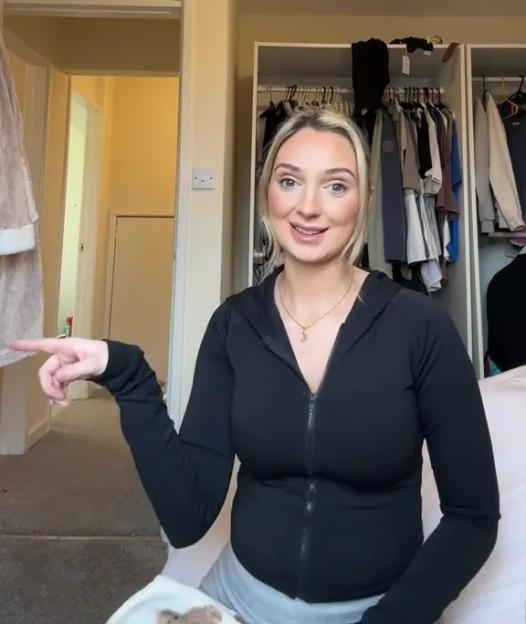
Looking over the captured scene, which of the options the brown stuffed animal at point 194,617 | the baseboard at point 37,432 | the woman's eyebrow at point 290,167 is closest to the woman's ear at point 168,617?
the brown stuffed animal at point 194,617

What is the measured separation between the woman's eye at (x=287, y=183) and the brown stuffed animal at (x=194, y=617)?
0.59 meters

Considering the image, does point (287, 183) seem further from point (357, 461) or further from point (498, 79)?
point (498, 79)

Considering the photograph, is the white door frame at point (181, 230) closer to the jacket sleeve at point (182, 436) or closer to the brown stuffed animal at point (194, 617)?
the jacket sleeve at point (182, 436)

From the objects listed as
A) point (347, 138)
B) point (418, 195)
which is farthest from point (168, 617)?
point (418, 195)

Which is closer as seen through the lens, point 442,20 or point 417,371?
point 417,371

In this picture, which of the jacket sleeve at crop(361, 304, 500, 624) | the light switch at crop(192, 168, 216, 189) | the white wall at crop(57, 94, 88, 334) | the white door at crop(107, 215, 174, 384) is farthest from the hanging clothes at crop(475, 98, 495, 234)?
the white wall at crop(57, 94, 88, 334)

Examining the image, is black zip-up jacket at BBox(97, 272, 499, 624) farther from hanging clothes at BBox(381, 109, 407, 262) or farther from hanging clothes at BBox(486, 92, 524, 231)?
hanging clothes at BBox(486, 92, 524, 231)

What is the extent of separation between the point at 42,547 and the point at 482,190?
7.42ft

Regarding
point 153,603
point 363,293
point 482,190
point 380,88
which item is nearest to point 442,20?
point 380,88

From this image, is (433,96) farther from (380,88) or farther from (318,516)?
(318,516)

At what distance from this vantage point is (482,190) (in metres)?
2.34

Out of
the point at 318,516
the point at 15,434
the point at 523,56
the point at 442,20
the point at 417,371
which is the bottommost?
the point at 15,434

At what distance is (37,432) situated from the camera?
306 centimetres

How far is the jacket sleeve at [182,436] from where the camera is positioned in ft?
2.33
